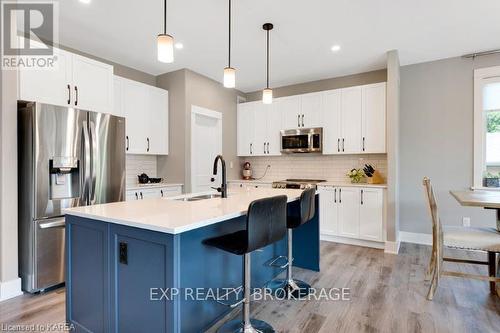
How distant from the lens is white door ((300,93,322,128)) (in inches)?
184

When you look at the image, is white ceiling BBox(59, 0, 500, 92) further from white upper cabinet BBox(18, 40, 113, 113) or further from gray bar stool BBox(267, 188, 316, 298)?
gray bar stool BBox(267, 188, 316, 298)

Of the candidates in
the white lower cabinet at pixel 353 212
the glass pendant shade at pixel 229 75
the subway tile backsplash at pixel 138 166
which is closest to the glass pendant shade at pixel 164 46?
the glass pendant shade at pixel 229 75

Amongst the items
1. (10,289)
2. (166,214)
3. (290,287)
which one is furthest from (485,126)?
(10,289)

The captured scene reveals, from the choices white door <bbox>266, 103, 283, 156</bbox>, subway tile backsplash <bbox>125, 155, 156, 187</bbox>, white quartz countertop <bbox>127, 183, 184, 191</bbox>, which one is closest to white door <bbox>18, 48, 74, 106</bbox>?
white quartz countertop <bbox>127, 183, 184, 191</bbox>

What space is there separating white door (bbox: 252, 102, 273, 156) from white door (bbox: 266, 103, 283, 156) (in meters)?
0.06

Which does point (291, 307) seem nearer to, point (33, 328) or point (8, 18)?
point (33, 328)

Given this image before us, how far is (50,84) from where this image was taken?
282 centimetres

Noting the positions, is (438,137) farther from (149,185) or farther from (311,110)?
(149,185)

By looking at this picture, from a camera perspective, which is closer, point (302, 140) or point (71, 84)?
point (71, 84)

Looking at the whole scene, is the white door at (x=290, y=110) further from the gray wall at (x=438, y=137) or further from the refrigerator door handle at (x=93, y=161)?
the refrigerator door handle at (x=93, y=161)

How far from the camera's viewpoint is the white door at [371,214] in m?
3.89

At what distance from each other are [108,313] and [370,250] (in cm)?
341

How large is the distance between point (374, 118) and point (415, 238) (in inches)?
75.5

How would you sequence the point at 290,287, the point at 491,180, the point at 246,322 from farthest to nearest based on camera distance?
1. the point at 491,180
2. the point at 290,287
3. the point at 246,322
